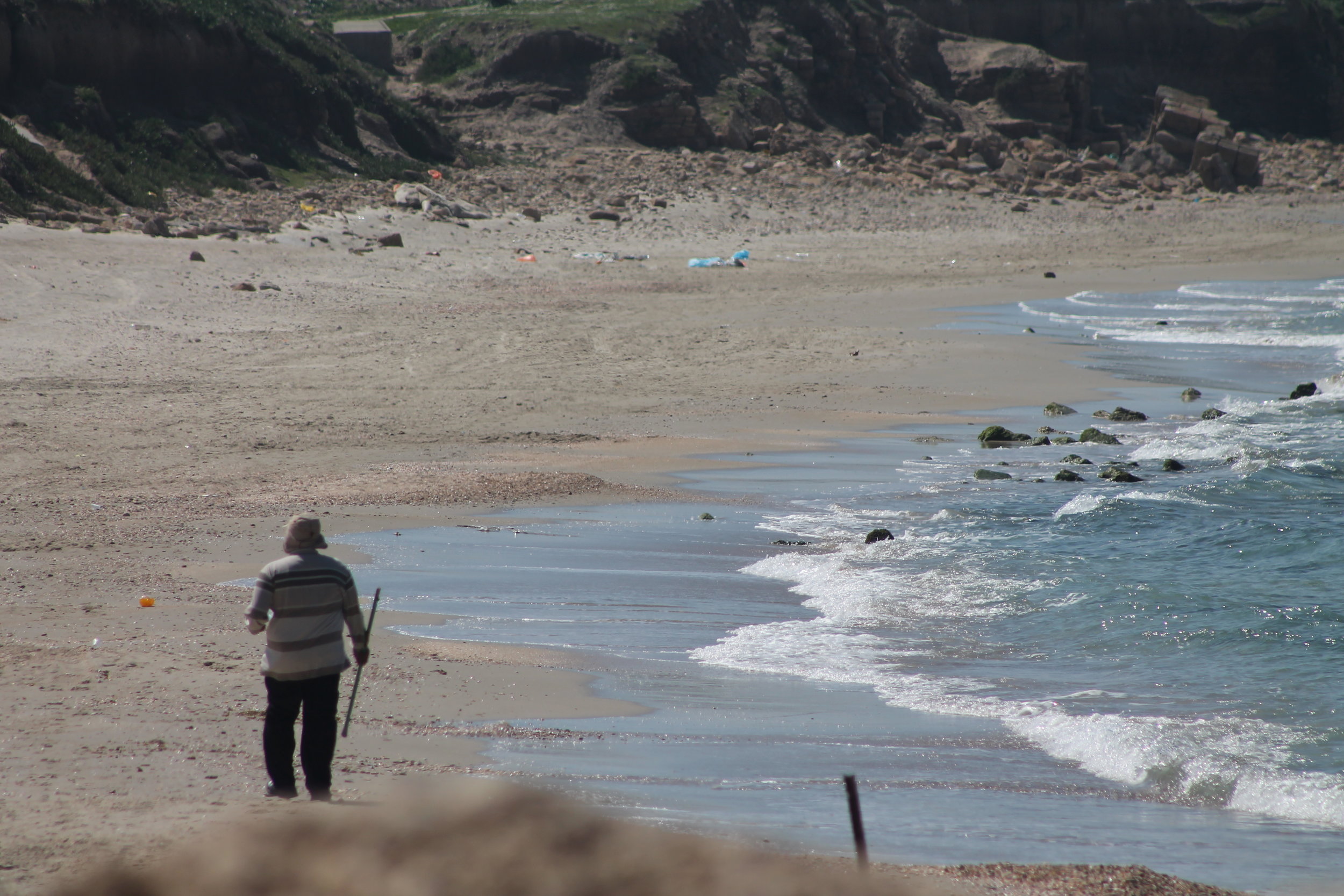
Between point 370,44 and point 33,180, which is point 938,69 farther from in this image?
point 33,180

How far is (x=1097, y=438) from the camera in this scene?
13.7m

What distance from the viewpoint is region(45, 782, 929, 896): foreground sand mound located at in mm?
2016

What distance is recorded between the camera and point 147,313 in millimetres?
17328

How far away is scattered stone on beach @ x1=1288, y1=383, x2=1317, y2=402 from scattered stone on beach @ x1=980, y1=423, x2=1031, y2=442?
522 cm

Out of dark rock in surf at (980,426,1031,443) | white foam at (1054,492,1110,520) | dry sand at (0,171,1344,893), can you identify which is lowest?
white foam at (1054,492,1110,520)

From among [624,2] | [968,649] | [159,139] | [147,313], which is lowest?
[968,649]

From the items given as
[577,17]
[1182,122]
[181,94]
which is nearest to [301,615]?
[181,94]

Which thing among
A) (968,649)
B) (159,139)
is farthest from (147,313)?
(968,649)

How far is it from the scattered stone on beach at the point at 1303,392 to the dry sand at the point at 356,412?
8.54 ft

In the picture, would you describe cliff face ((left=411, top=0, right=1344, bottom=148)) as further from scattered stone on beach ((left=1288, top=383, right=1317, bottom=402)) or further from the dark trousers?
the dark trousers

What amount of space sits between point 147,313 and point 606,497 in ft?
32.0

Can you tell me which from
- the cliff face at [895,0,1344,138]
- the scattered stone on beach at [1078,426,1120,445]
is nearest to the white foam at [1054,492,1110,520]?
the scattered stone on beach at [1078,426,1120,445]

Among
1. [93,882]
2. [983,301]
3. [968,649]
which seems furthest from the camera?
[983,301]

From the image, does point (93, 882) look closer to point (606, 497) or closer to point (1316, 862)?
point (1316, 862)
